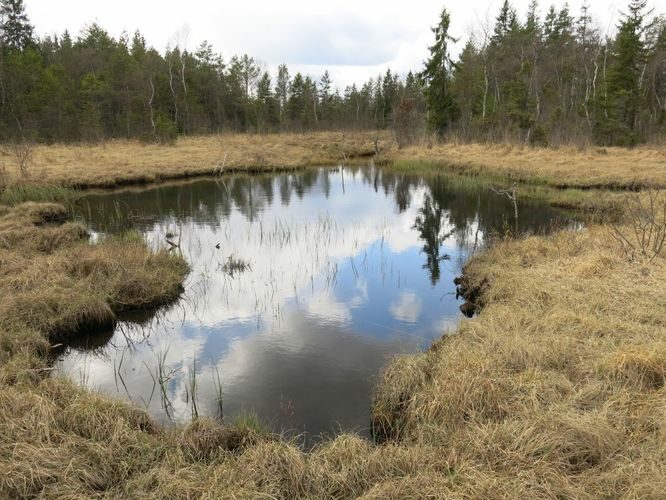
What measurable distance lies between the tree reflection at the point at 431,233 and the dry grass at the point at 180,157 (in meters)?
12.2

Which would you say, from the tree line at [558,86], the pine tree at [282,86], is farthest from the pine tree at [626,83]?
the pine tree at [282,86]

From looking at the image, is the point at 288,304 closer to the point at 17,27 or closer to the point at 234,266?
the point at 234,266

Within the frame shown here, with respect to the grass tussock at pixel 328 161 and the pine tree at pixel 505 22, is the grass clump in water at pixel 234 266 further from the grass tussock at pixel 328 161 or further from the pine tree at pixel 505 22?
the pine tree at pixel 505 22

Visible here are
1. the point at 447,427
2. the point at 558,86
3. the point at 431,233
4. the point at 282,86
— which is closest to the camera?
the point at 447,427

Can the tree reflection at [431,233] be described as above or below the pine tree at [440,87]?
below

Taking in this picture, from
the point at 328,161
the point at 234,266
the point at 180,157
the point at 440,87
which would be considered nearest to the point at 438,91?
the point at 440,87

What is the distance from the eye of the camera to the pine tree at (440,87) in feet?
121

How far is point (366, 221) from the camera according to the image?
16.0m

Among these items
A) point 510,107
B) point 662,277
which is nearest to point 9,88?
point 510,107

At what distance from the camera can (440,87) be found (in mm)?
36906

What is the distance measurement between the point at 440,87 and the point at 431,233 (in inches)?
1008

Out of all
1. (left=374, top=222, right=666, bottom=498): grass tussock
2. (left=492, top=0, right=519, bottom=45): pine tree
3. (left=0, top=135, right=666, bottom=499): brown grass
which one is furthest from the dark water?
(left=492, top=0, right=519, bottom=45): pine tree

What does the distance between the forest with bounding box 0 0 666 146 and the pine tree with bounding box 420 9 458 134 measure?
8 cm

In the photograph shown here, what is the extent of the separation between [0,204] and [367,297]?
39.9ft
